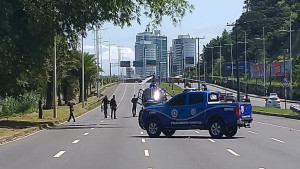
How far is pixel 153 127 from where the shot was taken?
92.4 feet

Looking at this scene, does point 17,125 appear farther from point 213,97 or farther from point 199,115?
point 213,97

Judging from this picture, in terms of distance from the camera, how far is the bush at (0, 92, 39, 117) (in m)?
51.5

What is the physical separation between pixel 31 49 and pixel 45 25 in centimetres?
207

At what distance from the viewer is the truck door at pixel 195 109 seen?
2695cm

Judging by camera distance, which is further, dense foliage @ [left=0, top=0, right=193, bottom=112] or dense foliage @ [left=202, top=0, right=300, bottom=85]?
dense foliage @ [left=202, top=0, right=300, bottom=85]

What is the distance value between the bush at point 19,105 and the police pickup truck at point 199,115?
892 inches

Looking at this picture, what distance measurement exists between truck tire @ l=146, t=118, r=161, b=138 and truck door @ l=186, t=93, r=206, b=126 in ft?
5.39

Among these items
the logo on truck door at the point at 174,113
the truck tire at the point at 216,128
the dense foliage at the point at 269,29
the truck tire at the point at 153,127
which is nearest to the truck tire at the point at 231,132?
the truck tire at the point at 216,128

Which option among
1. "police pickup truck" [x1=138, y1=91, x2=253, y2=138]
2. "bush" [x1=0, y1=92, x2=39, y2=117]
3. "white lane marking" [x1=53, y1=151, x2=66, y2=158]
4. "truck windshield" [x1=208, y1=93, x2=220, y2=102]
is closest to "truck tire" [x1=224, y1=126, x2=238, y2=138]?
"police pickup truck" [x1=138, y1=91, x2=253, y2=138]

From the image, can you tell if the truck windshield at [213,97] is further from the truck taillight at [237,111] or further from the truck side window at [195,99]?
the truck taillight at [237,111]

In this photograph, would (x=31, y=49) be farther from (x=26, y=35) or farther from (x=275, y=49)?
(x=275, y=49)

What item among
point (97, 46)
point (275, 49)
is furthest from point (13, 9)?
point (275, 49)

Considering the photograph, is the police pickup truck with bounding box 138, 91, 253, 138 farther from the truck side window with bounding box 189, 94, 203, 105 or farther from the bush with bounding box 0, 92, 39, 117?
the bush with bounding box 0, 92, 39, 117

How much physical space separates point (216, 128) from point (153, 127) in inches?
127
